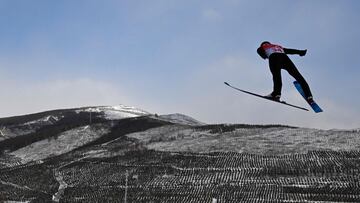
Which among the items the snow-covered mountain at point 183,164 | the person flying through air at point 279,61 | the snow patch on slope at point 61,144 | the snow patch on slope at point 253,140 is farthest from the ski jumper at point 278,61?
the snow patch on slope at point 61,144

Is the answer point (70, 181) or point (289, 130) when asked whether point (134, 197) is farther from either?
point (289, 130)

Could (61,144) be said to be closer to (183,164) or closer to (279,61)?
(183,164)

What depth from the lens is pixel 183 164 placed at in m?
55.3

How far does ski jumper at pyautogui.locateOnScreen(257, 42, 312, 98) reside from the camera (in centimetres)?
1116

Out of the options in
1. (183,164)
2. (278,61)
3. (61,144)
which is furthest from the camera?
(61,144)

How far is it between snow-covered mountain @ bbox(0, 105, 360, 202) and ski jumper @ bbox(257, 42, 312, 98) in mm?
22537

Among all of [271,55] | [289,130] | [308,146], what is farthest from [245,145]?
[271,55]

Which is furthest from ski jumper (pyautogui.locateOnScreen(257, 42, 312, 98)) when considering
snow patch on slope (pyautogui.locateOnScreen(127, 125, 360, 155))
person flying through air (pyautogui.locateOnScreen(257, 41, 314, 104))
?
snow patch on slope (pyautogui.locateOnScreen(127, 125, 360, 155))

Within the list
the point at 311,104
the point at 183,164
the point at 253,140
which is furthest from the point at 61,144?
the point at 311,104

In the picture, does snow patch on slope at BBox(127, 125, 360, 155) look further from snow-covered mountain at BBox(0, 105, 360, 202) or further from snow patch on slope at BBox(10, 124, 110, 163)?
snow patch on slope at BBox(10, 124, 110, 163)

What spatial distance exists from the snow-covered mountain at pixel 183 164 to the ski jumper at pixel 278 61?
2254cm

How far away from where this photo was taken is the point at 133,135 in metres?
81.6

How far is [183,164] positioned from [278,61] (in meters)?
44.9

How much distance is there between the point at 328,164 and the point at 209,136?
25.8 meters
